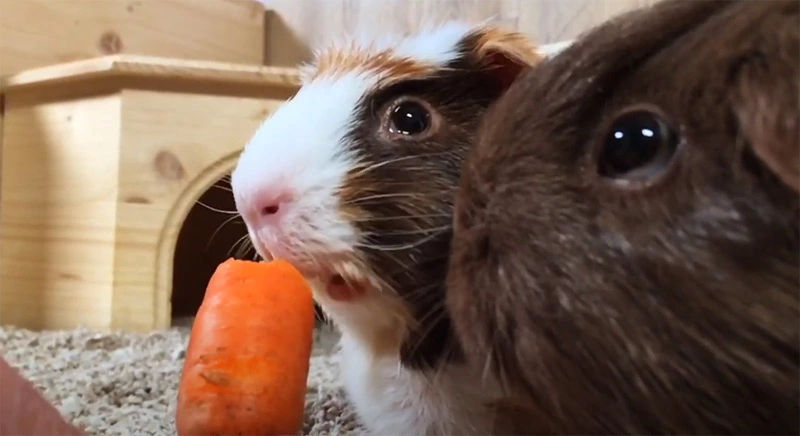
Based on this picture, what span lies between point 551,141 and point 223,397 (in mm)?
537

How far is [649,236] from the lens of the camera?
2.20ft

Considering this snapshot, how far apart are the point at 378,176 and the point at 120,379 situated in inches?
27.7

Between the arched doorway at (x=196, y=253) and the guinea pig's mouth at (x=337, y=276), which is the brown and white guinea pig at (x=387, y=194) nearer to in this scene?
the guinea pig's mouth at (x=337, y=276)

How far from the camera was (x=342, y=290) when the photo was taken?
3.26ft

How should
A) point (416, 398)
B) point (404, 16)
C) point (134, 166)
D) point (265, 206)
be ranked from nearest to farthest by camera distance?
point (265, 206) → point (416, 398) → point (134, 166) → point (404, 16)

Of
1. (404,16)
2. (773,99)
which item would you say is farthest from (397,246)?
(404,16)

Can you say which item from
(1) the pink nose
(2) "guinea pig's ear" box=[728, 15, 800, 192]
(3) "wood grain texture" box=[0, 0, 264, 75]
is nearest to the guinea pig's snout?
(1) the pink nose

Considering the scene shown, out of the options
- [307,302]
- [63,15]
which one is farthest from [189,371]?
[63,15]

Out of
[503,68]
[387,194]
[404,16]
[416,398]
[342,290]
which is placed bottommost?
[416,398]

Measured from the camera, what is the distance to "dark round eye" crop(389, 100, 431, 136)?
103 cm

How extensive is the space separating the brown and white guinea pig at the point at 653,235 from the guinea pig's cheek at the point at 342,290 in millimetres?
217

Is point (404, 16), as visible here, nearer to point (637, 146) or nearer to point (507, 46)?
point (507, 46)

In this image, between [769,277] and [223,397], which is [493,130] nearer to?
[769,277]

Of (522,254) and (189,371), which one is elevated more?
(522,254)
